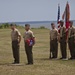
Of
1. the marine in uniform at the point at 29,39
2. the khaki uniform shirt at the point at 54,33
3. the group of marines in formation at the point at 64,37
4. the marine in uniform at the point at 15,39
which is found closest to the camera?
the marine in uniform at the point at 29,39

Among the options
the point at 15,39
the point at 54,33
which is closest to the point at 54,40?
the point at 54,33

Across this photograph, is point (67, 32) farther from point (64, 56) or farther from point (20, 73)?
point (20, 73)

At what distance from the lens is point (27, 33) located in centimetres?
1580

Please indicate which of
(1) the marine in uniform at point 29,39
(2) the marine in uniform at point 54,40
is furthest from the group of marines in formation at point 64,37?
(1) the marine in uniform at point 29,39

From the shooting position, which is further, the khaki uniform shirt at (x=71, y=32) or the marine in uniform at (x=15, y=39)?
the khaki uniform shirt at (x=71, y=32)

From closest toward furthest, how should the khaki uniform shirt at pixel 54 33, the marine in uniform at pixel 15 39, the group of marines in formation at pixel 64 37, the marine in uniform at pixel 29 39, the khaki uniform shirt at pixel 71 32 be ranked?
the marine in uniform at pixel 29 39 < the marine in uniform at pixel 15 39 < the khaki uniform shirt at pixel 71 32 < the group of marines in formation at pixel 64 37 < the khaki uniform shirt at pixel 54 33

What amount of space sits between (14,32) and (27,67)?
1874 mm

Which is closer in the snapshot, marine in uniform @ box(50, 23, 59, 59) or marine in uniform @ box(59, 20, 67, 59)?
marine in uniform @ box(59, 20, 67, 59)

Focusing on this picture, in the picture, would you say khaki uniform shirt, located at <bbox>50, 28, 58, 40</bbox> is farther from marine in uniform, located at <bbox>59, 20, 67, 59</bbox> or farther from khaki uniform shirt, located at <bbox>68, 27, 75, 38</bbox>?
khaki uniform shirt, located at <bbox>68, 27, 75, 38</bbox>

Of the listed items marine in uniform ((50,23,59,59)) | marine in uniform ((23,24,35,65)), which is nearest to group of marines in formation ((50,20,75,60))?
marine in uniform ((50,23,59,59))

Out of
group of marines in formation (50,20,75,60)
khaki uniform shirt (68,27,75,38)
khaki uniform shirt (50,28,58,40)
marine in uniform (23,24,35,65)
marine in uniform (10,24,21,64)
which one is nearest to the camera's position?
marine in uniform (23,24,35,65)

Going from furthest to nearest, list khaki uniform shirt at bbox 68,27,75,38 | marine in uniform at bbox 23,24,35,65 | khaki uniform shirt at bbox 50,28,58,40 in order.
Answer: khaki uniform shirt at bbox 50,28,58,40 < khaki uniform shirt at bbox 68,27,75,38 < marine in uniform at bbox 23,24,35,65

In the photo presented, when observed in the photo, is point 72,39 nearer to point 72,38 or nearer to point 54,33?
point 72,38

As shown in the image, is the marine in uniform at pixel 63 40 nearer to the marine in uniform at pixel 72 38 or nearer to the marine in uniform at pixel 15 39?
the marine in uniform at pixel 72 38
